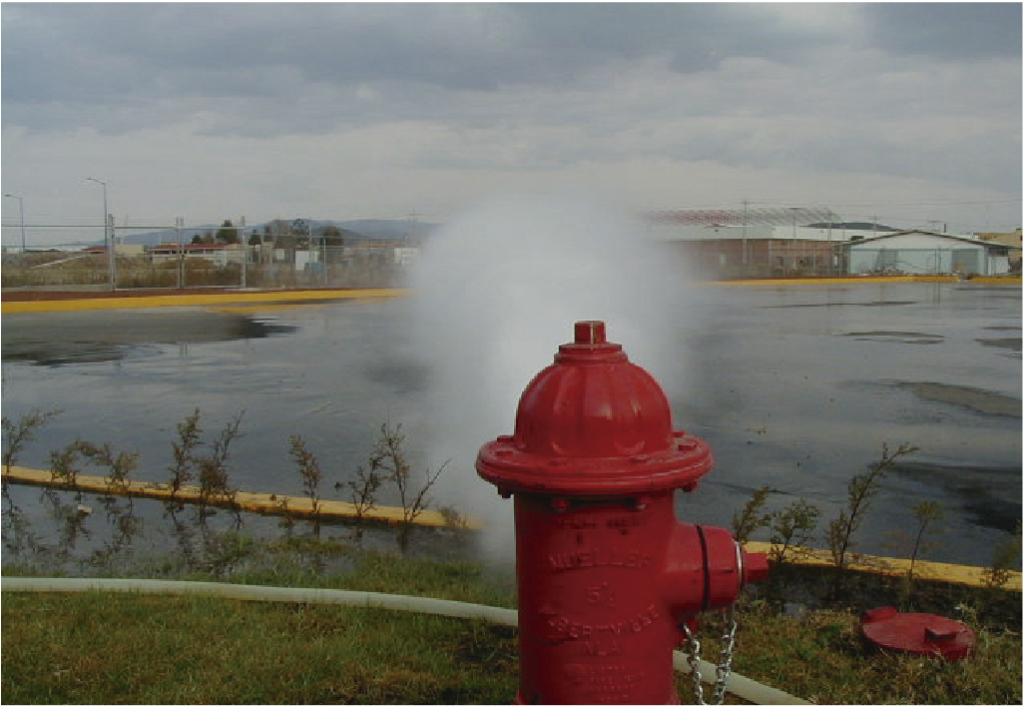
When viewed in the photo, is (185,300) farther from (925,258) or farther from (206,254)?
(925,258)

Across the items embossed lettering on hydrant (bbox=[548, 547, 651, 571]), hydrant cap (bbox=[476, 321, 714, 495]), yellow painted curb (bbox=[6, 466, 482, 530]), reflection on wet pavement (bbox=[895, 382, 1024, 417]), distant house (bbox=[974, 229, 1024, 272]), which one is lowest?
yellow painted curb (bbox=[6, 466, 482, 530])

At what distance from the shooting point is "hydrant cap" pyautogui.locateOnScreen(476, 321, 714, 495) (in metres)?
2.06

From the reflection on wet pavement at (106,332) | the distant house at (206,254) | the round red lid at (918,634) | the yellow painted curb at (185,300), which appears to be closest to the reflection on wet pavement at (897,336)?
the reflection on wet pavement at (106,332)

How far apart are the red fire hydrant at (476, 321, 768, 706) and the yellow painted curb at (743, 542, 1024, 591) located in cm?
224

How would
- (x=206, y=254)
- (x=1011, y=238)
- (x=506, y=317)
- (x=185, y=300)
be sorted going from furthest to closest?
(x=1011, y=238), (x=206, y=254), (x=185, y=300), (x=506, y=317)

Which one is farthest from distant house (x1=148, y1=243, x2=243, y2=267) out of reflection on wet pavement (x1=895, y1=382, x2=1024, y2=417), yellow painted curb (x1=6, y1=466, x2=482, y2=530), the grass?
the grass

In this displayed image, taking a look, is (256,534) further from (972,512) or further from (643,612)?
(972,512)

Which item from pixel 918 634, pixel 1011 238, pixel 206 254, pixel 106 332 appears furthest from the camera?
pixel 1011 238

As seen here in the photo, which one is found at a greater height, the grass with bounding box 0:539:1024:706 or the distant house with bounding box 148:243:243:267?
the distant house with bounding box 148:243:243:267

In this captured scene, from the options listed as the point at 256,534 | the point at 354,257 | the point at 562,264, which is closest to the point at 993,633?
the point at 256,534

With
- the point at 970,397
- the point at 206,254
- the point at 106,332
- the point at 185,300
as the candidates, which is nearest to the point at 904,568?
the point at 970,397

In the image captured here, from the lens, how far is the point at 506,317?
8.21 meters

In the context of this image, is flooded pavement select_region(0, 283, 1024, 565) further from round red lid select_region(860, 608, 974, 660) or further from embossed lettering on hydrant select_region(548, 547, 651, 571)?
embossed lettering on hydrant select_region(548, 547, 651, 571)

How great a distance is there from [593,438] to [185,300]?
29252 millimetres
